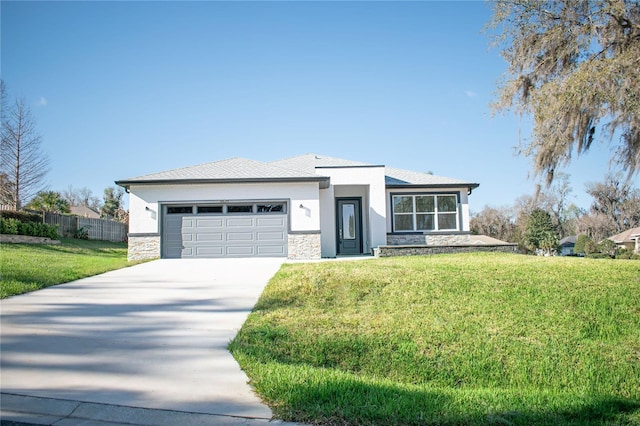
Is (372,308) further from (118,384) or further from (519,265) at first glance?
(519,265)

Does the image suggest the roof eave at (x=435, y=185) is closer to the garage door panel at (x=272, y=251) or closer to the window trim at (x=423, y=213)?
the window trim at (x=423, y=213)

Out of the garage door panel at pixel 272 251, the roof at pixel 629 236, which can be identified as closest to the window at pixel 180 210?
the garage door panel at pixel 272 251

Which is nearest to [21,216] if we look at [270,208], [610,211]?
[270,208]

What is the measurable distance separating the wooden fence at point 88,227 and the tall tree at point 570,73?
819 inches

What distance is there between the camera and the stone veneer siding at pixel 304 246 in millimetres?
15312

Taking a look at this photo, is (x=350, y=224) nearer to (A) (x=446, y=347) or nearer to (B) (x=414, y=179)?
(B) (x=414, y=179)

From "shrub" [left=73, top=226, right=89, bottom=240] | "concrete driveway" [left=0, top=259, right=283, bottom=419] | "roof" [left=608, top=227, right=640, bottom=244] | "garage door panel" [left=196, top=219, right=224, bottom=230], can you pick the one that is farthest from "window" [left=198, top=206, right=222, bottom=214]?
"roof" [left=608, top=227, right=640, bottom=244]

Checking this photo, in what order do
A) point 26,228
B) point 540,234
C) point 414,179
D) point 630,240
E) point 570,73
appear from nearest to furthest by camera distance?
point 570,73 < point 26,228 < point 414,179 < point 540,234 < point 630,240

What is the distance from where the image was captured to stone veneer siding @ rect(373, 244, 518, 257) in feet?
52.1

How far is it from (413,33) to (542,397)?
1148 centimetres

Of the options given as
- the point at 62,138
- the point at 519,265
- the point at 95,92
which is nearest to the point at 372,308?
the point at 519,265

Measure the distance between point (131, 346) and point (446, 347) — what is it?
13.1 feet

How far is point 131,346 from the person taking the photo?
480 centimetres

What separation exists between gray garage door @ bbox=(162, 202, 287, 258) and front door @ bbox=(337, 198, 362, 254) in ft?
11.5
